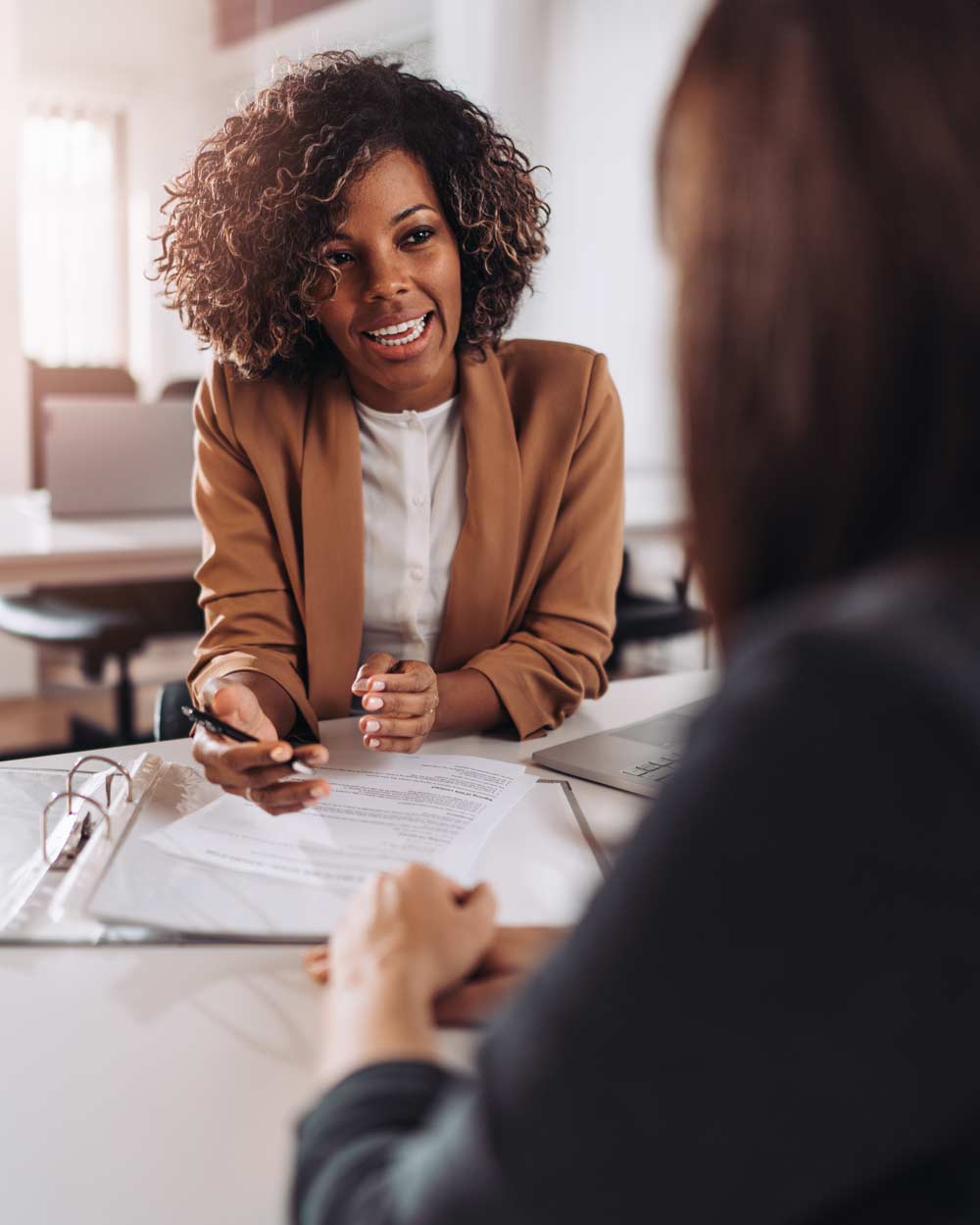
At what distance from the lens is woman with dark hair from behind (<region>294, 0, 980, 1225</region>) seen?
1.17ft

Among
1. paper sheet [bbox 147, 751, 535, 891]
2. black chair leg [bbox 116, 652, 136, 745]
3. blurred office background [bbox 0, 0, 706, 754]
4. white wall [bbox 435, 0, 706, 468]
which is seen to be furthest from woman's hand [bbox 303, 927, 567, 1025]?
white wall [bbox 435, 0, 706, 468]

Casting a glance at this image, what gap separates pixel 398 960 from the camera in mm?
628

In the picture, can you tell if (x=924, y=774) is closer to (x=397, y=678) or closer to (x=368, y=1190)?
(x=368, y=1190)

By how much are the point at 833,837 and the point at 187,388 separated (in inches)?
126

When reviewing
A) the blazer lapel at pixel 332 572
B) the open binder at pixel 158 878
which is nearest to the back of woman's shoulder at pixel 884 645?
the open binder at pixel 158 878

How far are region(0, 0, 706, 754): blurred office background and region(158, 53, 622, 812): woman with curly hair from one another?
45.2 inches

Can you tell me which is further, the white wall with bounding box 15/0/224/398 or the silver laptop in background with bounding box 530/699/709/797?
the white wall with bounding box 15/0/224/398

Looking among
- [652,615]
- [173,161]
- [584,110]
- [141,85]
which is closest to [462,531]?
[652,615]

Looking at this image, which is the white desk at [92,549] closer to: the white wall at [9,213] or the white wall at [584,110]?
the white wall at [9,213]

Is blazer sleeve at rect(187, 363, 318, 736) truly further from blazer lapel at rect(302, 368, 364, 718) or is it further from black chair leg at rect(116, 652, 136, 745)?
black chair leg at rect(116, 652, 136, 745)

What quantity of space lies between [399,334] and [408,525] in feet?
0.77

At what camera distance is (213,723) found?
106 centimetres

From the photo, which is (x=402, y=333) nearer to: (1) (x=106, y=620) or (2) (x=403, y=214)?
(2) (x=403, y=214)

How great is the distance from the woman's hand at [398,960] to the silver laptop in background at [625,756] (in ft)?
1.22
